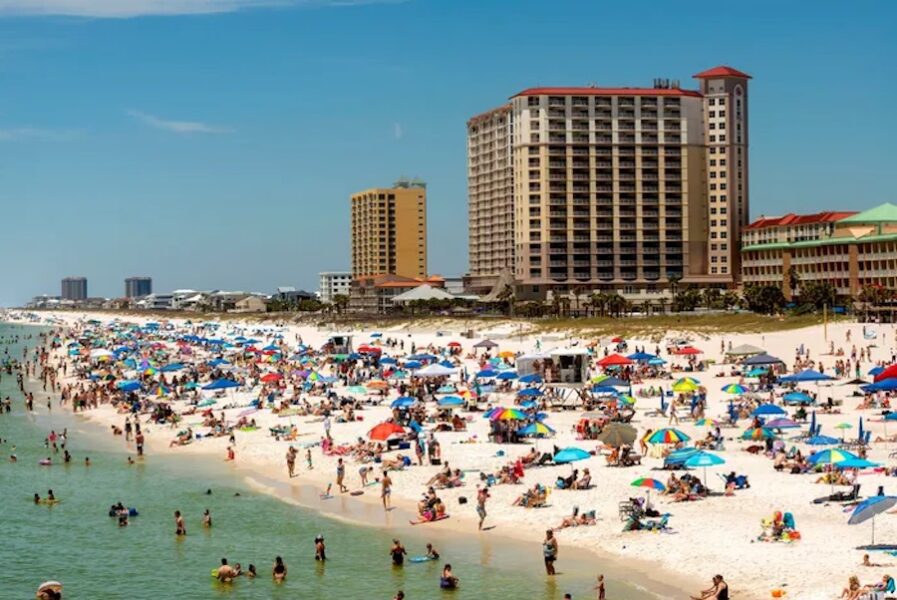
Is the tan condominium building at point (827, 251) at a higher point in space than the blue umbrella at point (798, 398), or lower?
higher

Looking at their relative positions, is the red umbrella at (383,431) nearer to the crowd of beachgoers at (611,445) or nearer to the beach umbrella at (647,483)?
the crowd of beachgoers at (611,445)

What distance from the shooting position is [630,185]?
129000mm

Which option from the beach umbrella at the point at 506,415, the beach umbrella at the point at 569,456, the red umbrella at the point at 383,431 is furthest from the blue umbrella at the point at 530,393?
the beach umbrella at the point at 569,456

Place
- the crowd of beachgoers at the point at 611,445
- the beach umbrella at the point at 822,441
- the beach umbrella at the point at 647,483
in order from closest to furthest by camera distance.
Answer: the crowd of beachgoers at the point at 611,445 → the beach umbrella at the point at 647,483 → the beach umbrella at the point at 822,441

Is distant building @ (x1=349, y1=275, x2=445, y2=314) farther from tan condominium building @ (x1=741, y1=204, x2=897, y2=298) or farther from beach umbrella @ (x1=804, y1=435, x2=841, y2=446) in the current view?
beach umbrella @ (x1=804, y1=435, x2=841, y2=446)

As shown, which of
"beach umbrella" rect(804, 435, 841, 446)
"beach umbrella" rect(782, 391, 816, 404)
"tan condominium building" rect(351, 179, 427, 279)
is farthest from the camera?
"tan condominium building" rect(351, 179, 427, 279)

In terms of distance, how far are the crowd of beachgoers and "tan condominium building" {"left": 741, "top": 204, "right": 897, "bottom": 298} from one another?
37.0 metres

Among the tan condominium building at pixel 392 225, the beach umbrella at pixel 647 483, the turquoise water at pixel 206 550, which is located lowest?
the turquoise water at pixel 206 550

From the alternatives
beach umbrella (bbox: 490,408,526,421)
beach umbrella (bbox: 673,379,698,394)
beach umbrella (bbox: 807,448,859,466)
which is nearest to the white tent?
beach umbrella (bbox: 673,379,698,394)

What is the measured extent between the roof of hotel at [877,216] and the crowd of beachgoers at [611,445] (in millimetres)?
43637

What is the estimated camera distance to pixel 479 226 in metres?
155

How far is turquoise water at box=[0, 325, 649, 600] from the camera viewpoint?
2238cm

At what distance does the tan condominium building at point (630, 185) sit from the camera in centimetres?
12725

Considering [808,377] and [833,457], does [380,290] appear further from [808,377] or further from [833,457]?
[833,457]
